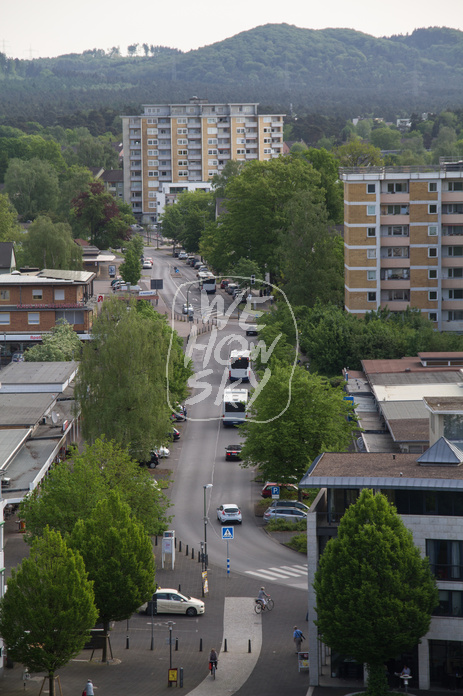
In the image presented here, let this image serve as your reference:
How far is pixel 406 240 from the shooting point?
276 ft

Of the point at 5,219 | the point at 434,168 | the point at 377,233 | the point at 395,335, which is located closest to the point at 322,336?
the point at 395,335

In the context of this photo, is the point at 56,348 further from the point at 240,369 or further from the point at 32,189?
the point at 32,189

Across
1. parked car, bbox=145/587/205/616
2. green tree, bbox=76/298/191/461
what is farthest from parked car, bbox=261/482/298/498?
parked car, bbox=145/587/205/616

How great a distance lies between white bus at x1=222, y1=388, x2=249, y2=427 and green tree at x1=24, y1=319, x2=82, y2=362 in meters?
12.9

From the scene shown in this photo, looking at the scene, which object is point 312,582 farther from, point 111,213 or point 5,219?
point 111,213

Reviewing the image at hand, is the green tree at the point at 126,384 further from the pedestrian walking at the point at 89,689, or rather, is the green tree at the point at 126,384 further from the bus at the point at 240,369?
the pedestrian walking at the point at 89,689

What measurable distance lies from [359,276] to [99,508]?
50032mm

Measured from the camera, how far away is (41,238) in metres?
114

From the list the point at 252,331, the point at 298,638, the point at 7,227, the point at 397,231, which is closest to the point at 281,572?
the point at 298,638

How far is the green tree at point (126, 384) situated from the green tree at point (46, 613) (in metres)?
22.3

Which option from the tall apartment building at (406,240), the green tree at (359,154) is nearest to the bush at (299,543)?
the tall apartment building at (406,240)

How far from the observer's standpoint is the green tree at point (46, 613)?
1328 inches

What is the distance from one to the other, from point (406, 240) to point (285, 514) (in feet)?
123

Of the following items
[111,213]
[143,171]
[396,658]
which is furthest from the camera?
[143,171]
